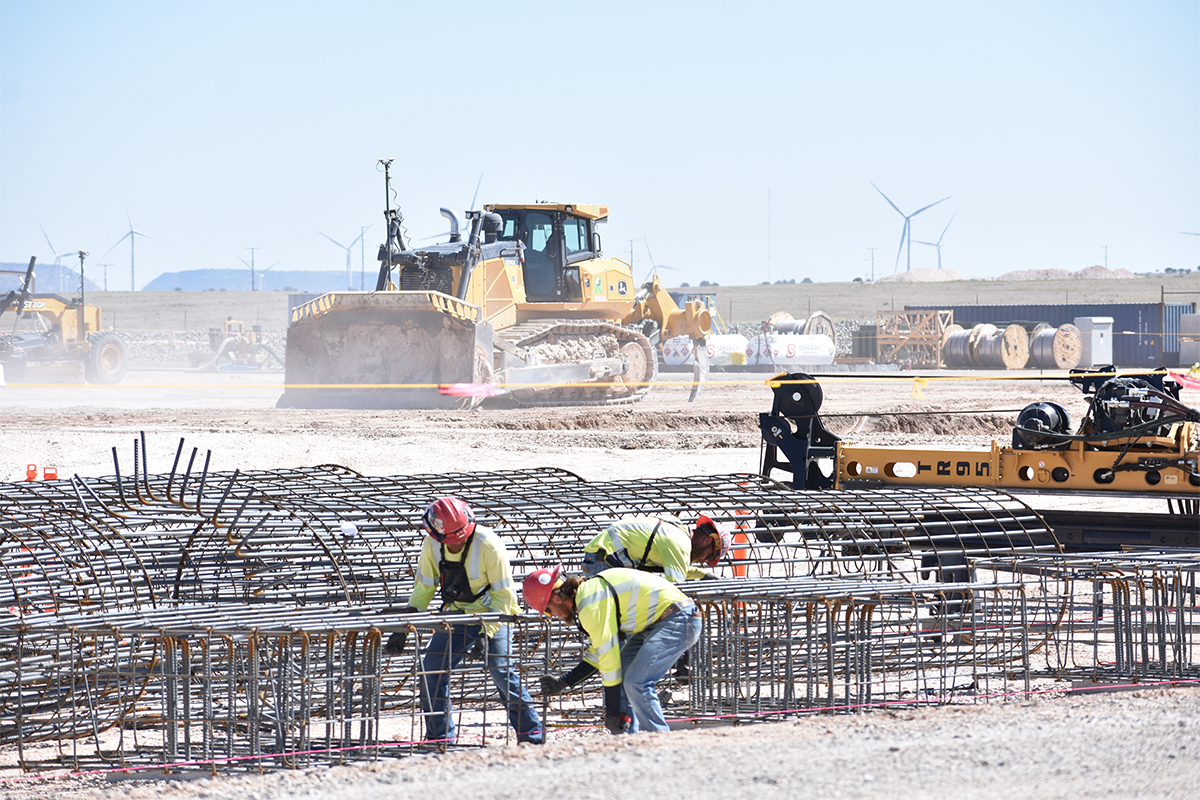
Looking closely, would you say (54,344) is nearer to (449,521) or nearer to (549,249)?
(549,249)

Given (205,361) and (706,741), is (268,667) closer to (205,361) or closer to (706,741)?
(706,741)

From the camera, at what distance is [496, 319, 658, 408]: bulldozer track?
83.9 feet

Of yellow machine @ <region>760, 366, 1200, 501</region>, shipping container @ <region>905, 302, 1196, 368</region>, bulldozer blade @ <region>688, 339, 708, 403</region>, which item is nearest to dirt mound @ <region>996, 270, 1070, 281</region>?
shipping container @ <region>905, 302, 1196, 368</region>

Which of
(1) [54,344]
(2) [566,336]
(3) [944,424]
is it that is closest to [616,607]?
(3) [944,424]

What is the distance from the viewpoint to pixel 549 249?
26609 mm

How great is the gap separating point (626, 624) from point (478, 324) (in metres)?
17.3

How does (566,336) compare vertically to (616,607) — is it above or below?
above

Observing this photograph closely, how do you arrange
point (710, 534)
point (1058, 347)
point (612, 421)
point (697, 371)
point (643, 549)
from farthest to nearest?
point (1058, 347), point (697, 371), point (612, 421), point (710, 534), point (643, 549)

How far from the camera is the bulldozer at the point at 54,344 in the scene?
33594 mm

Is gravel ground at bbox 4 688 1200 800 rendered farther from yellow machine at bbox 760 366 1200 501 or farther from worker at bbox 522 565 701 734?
yellow machine at bbox 760 366 1200 501

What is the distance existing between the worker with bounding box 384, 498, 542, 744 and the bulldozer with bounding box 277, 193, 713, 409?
53.8 ft

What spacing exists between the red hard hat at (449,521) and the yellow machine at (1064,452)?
6073mm

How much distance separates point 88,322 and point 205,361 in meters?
13.2

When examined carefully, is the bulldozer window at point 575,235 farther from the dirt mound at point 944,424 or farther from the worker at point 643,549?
the worker at point 643,549
